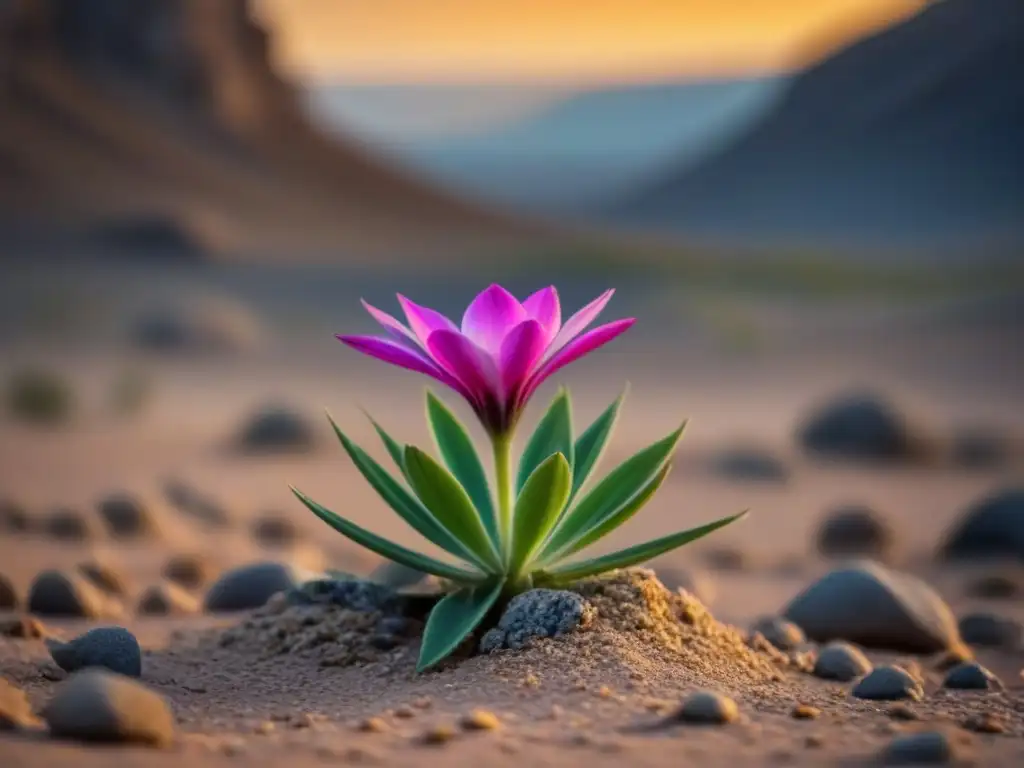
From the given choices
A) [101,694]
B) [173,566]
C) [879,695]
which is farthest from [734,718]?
[173,566]

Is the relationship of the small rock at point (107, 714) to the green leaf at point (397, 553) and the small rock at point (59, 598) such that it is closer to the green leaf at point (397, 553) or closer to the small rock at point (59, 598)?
the green leaf at point (397, 553)

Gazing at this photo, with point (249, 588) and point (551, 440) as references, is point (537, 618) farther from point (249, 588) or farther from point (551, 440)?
point (249, 588)

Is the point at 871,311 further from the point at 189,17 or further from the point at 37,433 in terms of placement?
the point at 189,17

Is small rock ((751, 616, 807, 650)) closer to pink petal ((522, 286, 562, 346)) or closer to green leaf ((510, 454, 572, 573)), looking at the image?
green leaf ((510, 454, 572, 573))

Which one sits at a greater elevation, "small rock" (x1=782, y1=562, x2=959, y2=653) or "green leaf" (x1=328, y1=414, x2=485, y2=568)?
"green leaf" (x1=328, y1=414, x2=485, y2=568)

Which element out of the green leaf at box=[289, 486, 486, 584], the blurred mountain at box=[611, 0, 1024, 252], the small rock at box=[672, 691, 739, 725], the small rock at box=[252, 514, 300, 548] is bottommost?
the small rock at box=[672, 691, 739, 725]

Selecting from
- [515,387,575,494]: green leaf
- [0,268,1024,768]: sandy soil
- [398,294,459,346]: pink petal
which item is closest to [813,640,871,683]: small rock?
[0,268,1024,768]: sandy soil

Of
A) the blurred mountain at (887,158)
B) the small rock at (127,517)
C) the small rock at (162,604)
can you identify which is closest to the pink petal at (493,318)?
the small rock at (162,604)
